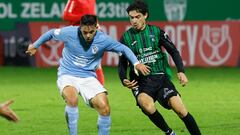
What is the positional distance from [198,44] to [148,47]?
446 inches

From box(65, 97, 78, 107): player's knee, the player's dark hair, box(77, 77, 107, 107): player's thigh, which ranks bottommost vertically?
box(65, 97, 78, 107): player's knee

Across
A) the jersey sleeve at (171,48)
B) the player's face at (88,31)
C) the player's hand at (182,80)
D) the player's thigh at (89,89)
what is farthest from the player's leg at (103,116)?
the jersey sleeve at (171,48)

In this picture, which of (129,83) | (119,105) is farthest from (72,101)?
(119,105)

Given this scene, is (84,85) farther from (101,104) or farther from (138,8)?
(138,8)

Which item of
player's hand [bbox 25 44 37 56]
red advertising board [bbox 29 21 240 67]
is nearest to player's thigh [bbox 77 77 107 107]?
player's hand [bbox 25 44 37 56]

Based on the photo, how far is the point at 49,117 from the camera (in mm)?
12953

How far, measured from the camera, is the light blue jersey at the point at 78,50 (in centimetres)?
1025

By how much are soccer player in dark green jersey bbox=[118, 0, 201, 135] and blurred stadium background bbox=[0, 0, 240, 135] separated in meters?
0.98

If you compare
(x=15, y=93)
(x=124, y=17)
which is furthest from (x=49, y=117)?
(x=124, y=17)

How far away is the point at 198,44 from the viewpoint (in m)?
21.6

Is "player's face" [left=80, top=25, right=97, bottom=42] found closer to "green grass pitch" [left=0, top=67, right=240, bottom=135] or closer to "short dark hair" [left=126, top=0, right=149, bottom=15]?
"short dark hair" [left=126, top=0, right=149, bottom=15]

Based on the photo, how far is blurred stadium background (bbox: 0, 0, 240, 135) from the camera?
1230cm

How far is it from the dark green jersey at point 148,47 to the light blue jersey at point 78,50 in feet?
0.94

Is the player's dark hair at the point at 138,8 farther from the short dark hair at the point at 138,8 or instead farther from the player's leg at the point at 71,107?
the player's leg at the point at 71,107
